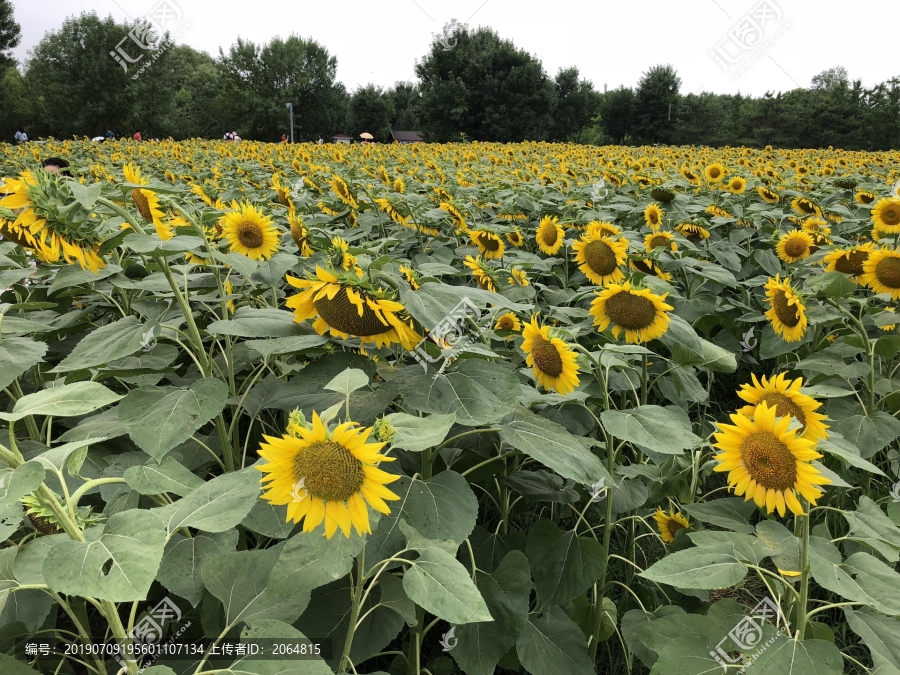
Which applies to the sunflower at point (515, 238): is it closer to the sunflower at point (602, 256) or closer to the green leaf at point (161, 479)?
the sunflower at point (602, 256)

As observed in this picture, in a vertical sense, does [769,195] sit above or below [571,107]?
below

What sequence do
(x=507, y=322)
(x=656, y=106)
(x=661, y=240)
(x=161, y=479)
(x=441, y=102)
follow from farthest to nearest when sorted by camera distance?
(x=656, y=106), (x=441, y=102), (x=661, y=240), (x=507, y=322), (x=161, y=479)

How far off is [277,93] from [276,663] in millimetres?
52708

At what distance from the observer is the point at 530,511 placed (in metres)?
2.78

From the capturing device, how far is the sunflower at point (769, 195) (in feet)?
18.0

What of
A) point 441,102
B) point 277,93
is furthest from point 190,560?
point 277,93

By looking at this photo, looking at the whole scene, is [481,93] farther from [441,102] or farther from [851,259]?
[851,259]

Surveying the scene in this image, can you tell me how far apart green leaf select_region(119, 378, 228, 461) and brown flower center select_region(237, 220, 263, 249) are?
0.71 meters

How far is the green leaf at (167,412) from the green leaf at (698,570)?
43.4 inches

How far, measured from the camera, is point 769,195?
5488 millimetres

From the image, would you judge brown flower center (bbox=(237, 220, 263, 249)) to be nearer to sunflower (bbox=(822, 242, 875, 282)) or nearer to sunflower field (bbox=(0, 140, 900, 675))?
sunflower field (bbox=(0, 140, 900, 675))

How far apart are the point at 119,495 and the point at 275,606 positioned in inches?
23.4

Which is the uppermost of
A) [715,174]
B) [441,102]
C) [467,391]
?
[441,102]

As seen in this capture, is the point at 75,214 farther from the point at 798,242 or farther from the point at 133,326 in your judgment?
the point at 798,242
